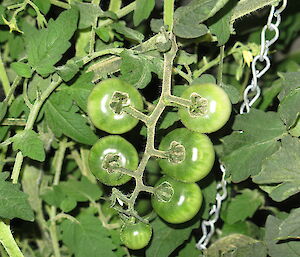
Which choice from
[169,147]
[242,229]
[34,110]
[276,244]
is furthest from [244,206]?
[34,110]

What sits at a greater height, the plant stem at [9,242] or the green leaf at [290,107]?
the green leaf at [290,107]

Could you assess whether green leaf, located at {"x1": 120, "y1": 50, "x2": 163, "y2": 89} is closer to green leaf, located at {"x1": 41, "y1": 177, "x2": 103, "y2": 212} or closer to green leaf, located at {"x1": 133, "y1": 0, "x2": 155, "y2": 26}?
green leaf, located at {"x1": 133, "y1": 0, "x2": 155, "y2": 26}

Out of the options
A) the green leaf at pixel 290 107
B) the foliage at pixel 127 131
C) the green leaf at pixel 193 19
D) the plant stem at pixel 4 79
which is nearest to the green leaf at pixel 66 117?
the foliage at pixel 127 131

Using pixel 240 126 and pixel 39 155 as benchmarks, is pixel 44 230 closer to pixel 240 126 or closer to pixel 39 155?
pixel 39 155

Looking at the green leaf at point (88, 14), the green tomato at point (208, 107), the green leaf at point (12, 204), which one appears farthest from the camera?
the green leaf at point (88, 14)

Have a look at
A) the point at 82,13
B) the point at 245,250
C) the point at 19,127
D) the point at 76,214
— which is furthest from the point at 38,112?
the point at 245,250

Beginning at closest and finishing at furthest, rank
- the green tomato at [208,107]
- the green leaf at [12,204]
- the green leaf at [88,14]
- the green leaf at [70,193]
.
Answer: the green tomato at [208,107], the green leaf at [12,204], the green leaf at [88,14], the green leaf at [70,193]

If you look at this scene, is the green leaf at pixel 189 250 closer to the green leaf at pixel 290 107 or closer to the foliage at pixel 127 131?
the foliage at pixel 127 131
